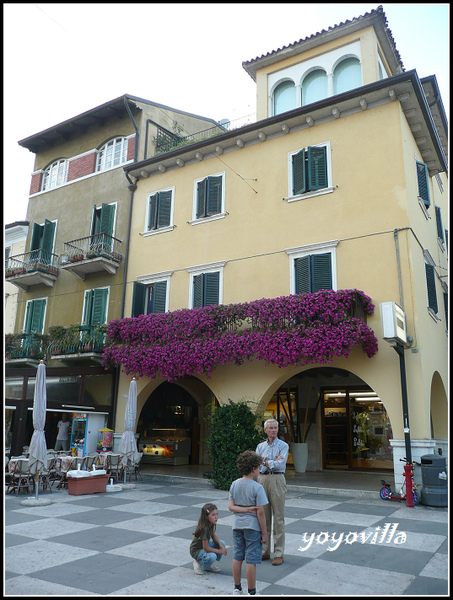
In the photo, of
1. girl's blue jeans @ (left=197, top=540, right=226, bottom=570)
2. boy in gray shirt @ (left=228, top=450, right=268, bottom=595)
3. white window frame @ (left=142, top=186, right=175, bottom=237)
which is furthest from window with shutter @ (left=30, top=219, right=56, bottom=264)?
boy in gray shirt @ (left=228, top=450, right=268, bottom=595)

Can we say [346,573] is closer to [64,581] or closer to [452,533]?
[452,533]

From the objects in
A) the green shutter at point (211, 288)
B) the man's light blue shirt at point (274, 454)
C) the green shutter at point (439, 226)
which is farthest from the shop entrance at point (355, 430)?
the man's light blue shirt at point (274, 454)

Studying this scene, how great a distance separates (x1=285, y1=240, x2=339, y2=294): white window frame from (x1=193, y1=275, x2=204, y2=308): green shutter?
10.3 feet

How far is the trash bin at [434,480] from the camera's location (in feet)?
33.9

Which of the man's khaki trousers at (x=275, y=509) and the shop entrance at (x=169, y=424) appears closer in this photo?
the man's khaki trousers at (x=275, y=509)

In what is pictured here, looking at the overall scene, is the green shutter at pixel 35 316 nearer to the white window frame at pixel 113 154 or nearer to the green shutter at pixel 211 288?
the white window frame at pixel 113 154

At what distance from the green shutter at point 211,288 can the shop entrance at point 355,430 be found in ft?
18.7

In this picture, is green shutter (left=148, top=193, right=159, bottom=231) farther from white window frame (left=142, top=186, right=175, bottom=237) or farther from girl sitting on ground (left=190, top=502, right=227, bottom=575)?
Result: girl sitting on ground (left=190, top=502, right=227, bottom=575)

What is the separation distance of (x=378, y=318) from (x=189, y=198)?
816 centimetres

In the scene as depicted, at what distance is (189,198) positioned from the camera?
17.3 m

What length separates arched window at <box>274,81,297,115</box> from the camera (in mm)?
16641

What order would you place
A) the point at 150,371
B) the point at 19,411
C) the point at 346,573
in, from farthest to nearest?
the point at 19,411 < the point at 150,371 < the point at 346,573

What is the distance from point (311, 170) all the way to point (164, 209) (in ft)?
19.2

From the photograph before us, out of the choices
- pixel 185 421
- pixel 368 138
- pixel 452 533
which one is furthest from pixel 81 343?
pixel 452 533
